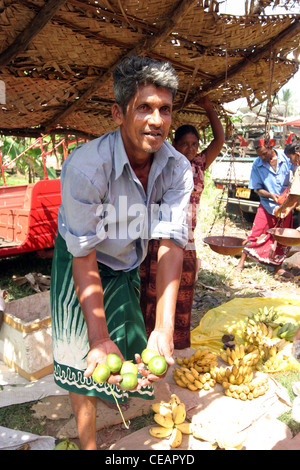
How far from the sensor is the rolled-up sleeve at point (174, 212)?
2018mm

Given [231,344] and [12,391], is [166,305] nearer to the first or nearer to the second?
[12,391]

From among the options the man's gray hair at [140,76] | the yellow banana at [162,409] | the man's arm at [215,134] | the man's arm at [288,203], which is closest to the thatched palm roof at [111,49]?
the man's arm at [215,134]

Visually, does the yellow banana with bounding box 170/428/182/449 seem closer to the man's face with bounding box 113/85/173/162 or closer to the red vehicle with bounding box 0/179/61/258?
the man's face with bounding box 113/85/173/162

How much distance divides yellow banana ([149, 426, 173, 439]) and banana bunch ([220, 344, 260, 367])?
1016mm

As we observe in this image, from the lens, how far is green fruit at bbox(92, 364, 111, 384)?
5.32ft

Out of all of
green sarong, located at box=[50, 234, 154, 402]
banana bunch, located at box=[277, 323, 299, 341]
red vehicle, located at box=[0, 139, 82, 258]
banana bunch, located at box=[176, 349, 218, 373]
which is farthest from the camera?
red vehicle, located at box=[0, 139, 82, 258]

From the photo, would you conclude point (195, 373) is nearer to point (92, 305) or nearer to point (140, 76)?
point (92, 305)

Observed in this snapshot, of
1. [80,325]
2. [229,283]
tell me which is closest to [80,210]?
[80,325]

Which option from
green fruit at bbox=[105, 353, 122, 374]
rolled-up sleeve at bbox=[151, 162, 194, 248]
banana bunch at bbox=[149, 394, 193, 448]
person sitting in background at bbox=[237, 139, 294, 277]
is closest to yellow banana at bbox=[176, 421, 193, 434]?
banana bunch at bbox=[149, 394, 193, 448]

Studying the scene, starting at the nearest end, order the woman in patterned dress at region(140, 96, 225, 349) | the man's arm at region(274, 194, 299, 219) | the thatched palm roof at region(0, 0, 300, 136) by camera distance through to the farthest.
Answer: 1. the thatched palm roof at region(0, 0, 300, 136)
2. the woman in patterned dress at region(140, 96, 225, 349)
3. the man's arm at region(274, 194, 299, 219)

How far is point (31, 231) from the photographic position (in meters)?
5.20

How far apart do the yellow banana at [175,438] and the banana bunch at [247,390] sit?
67cm
